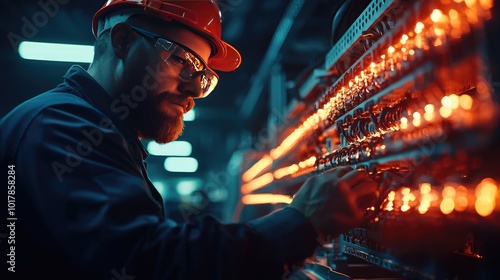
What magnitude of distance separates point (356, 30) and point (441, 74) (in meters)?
→ 0.56

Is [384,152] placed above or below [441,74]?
below

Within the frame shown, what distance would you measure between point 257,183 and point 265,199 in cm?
65

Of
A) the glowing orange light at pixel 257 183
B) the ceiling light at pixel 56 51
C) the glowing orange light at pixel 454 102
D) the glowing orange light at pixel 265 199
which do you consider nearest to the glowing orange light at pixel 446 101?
the glowing orange light at pixel 454 102

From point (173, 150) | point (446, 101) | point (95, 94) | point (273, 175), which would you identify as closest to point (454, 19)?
point (446, 101)

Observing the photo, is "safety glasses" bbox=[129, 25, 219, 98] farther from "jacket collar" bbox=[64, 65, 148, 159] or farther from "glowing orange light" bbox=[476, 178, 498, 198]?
"glowing orange light" bbox=[476, 178, 498, 198]

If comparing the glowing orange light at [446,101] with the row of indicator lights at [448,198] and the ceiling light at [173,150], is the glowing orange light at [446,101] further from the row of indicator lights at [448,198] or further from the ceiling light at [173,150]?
the ceiling light at [173,150]

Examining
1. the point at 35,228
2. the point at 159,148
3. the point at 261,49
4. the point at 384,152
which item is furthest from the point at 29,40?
the point at 159,148

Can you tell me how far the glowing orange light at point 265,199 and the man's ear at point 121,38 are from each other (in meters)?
1.04

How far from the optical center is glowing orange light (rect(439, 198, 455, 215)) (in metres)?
0.87

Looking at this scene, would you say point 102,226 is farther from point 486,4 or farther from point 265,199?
point 265,199

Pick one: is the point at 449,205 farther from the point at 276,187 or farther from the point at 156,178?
the point at 156,178

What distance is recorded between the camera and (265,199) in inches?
132

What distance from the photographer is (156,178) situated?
12031mm

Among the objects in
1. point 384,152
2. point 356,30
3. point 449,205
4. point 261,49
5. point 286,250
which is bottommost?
point 286,250
